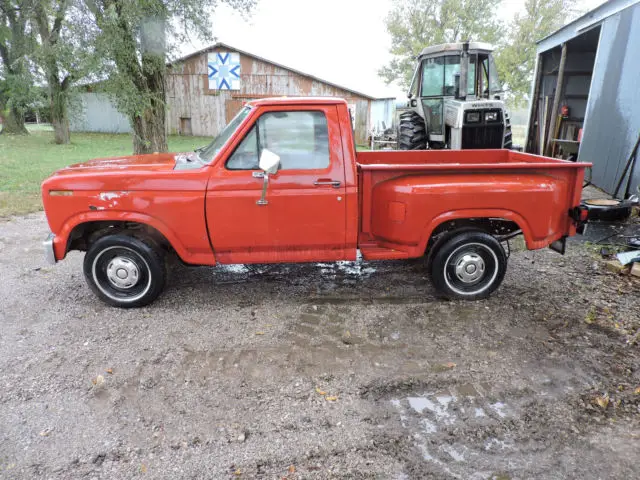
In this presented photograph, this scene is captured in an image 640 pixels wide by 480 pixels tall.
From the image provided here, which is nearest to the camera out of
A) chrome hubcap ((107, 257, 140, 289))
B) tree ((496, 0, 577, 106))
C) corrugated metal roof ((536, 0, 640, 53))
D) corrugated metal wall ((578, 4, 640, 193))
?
chrome hubcap ((107, 257, 140, 289))

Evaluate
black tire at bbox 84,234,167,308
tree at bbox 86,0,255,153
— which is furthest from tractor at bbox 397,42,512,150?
black tire at bbox 84,234,167,308

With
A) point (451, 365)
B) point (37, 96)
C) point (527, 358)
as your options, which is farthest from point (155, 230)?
point (37, 96)

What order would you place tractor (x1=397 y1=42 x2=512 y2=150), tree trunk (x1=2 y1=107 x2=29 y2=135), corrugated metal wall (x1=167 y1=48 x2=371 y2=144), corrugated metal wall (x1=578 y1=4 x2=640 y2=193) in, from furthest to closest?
tree trunk (x1=2 y1=107 x2=29 y2=135)
corrugated metal wall (x1=167 y1=48 x2=371 y2=144)
tractor (x1=397 y1=42 x2=512 y2=150)
corrugated metal wall (x1=578 y1=4 x2=640 y2=193)

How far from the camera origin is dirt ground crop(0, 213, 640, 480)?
2602 mm

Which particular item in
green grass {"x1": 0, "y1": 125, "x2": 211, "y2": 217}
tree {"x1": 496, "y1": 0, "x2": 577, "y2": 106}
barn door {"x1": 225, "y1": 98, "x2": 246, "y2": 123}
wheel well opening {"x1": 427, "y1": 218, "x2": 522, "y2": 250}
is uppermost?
tree {"x1": 496, "y1": 0, "x2": 577, "y2": 106}

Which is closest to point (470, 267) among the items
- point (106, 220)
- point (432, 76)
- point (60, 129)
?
point (106, 220)

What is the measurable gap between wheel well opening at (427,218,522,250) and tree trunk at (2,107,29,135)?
93.3 ft

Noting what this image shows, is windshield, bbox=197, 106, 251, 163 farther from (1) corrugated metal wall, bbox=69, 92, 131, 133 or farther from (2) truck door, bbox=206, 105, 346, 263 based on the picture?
(1) corrugated metal wall, bbox=69, 92, 131, 133

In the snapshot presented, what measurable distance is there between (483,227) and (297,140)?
217cm

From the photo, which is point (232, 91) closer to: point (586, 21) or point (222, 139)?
point (586, 21)

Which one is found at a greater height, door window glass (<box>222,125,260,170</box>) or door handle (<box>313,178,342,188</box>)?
door window glass (<box>222,125,260,170</box>)

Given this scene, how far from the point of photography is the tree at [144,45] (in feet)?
27.9

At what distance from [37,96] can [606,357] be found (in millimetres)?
26129

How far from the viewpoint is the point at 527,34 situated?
2716 centimetres
